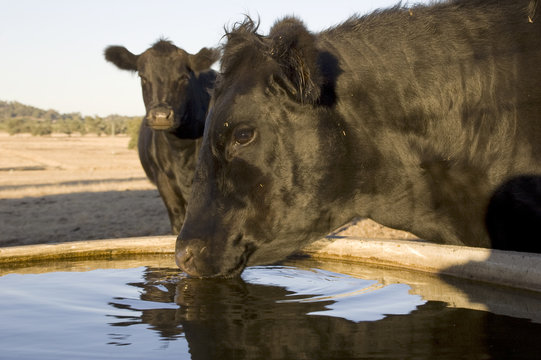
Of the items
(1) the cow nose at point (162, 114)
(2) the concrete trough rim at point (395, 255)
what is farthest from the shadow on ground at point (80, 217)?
(2) the concrete trough rim at point (395, 255)

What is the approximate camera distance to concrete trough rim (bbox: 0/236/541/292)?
3.36m

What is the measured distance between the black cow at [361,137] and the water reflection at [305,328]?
285mm

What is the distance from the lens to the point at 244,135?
3.07m

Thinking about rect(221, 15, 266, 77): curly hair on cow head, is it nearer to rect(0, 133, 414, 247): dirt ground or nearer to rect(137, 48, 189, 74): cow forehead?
rect(0, 133, 414, 247): dirt ground

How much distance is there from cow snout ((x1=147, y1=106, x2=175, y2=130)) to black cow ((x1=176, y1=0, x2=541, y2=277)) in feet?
15.8

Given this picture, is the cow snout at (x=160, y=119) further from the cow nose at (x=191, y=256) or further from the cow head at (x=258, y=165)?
the cow nose at (x=191, y=256)

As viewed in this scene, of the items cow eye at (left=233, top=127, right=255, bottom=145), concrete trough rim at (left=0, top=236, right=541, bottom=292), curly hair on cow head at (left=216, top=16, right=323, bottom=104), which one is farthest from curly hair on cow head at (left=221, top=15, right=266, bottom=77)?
concrete trough rim at (left=0, top=236, right=541, bottom=292)

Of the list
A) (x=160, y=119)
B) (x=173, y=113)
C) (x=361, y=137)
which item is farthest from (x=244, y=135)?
(x=173, y=113)

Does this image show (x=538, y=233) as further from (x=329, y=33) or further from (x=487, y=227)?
(x=329, y=33)

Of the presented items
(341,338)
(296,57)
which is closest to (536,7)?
(296,57)

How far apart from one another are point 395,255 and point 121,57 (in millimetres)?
6254

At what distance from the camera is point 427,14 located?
3.35 meters

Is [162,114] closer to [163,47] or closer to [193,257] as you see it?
[163,47]

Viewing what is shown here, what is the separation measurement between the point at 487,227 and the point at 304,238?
880 mm
